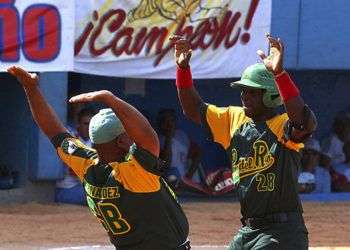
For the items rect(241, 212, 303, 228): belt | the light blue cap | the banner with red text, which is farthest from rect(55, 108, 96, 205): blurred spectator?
the light blue cap

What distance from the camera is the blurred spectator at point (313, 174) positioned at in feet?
41.4

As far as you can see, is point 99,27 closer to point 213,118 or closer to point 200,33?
point 200,33

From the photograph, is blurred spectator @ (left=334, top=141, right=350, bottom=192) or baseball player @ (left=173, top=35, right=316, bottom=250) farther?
blurred spectator @ (left=334, top=141, right=350, bottom=192)

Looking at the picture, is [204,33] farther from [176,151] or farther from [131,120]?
[131,120]

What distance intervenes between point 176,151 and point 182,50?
6972mm

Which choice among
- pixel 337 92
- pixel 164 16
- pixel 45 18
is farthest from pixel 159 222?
pixel 337 92

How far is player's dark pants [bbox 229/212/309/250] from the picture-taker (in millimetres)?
Answer: 5188

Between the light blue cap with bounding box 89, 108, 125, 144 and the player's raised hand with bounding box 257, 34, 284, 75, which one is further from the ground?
the player's raised hand with bounding box 257, 34, 284, 75

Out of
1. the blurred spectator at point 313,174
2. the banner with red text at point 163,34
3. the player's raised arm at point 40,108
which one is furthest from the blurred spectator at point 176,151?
the player's raised arm at point 40,108

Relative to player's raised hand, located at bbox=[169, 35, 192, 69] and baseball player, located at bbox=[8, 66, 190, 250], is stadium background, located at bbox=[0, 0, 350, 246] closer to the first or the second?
player's raised hand, located at bbox=[169, 35, 192, 69]

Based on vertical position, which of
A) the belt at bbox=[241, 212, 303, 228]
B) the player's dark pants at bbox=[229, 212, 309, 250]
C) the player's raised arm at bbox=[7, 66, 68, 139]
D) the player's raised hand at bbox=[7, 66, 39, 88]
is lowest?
the player's dark pants at bbox=[229, 212, 309, 250]

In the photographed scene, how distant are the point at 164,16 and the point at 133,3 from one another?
1.47 ft

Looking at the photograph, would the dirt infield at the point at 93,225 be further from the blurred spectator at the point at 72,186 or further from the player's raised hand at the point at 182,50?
the player's raised hand at the point at 182,50

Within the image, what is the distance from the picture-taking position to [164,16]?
37.7ft
